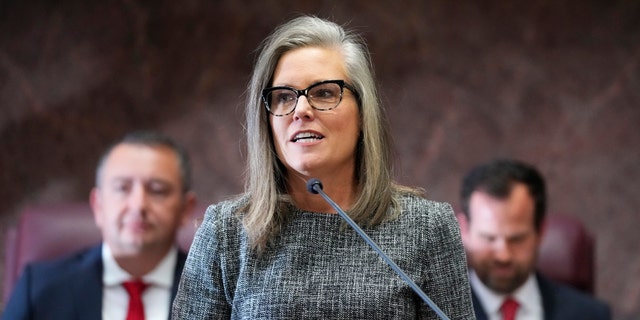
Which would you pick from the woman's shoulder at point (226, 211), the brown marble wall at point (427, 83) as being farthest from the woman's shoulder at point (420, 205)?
the brown marble wall at point (427, 83)

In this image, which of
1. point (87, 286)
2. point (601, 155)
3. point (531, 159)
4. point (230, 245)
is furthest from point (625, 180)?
point (230, 245)

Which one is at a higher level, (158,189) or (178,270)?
(158,189)

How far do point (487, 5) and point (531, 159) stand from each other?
1.50 ft

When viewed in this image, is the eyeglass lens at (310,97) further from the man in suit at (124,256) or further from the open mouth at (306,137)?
the man in suit at (124,256)

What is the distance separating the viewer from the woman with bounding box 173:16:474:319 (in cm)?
128

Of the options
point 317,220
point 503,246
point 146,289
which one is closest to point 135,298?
point 146,289

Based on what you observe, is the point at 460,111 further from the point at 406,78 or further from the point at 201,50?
the point at 201,50

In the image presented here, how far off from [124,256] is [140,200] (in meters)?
0.14

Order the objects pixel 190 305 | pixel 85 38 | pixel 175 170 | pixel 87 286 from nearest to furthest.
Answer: pixel 190 305, pixel 87 286, pixel 175 170, pixel 85 38

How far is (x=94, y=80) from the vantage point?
113 inches

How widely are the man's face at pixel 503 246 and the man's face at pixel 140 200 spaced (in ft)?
2.29

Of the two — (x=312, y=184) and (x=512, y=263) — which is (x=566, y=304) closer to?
(x=512, y=263)

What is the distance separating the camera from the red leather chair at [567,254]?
2430 mm

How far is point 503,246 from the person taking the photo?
240 centimetres
